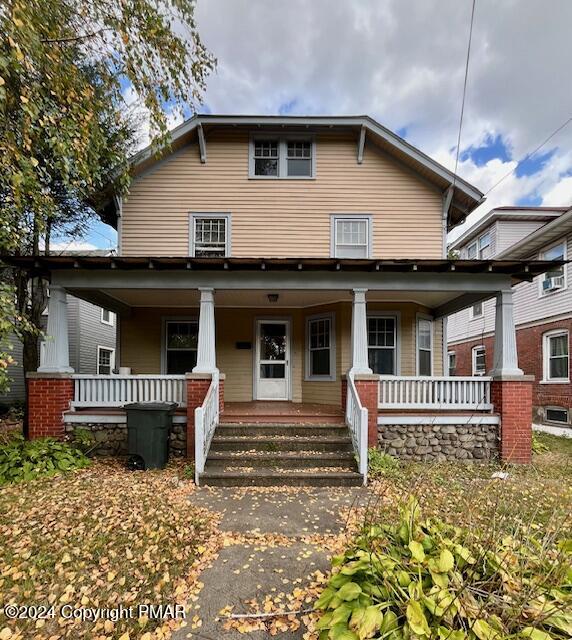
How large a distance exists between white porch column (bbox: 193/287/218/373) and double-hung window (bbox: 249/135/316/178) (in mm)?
4276

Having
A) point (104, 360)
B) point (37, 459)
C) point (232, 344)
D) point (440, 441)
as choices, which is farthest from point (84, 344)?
point (440, 441)

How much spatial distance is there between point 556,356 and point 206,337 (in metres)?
11.5

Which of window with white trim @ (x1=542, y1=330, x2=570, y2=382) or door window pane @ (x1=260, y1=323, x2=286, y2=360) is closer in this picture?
door window pane @ (x1=260, y1=323, x2=286, y2=360)

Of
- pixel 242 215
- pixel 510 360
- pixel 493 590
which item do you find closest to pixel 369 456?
pixel 510 360

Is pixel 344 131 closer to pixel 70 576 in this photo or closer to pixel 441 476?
pixel 441 476

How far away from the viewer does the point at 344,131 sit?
9016mm

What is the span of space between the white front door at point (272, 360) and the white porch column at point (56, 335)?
4.38 metres

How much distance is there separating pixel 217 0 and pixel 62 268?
595 centimetres

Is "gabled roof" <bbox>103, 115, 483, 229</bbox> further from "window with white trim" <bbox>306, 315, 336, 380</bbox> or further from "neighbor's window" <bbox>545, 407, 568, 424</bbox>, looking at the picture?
"neighbor's window" <bbox>545, 407, 568, 424</bbox>

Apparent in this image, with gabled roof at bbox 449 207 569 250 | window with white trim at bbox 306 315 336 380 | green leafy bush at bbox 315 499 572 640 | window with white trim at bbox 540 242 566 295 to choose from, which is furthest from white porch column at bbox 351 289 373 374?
gabled roof at bbox 449 207 569 250

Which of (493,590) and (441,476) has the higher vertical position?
(493,590)

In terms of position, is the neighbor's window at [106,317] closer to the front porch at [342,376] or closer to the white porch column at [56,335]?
the front porch at [342,376]

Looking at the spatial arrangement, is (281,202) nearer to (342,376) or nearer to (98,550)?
(342,376)

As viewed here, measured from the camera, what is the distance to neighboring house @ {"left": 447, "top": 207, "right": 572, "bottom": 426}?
36.0 feet
